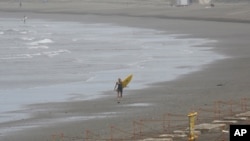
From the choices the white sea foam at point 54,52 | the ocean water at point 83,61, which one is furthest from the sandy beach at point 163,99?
the white sea foam at point 54,52

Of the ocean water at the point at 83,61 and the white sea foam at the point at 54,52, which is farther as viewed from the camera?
the white sea foam at the point at 54,52

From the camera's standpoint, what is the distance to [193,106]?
80.3ft

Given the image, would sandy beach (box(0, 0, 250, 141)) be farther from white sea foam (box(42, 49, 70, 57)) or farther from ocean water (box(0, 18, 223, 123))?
white sea foam (box(42, 49, 70, 57))

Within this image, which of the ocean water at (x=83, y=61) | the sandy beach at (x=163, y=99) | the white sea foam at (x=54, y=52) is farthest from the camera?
the white sea foam at (x=54, y=52)

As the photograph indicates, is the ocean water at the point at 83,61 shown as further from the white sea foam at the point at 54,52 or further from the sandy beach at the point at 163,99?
the sandy beach at the point at 163,99

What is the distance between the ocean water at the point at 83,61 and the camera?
3045 centimetres

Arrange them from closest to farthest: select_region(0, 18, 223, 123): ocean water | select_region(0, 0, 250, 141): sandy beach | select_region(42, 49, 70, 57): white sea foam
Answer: select_region(0, 0, 250, 141): sandy beach < select_region(0, 18, 223, 123): ocean water < select_region(42, 49, 70, 57): white sea foam

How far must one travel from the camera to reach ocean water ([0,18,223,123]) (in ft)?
99.9

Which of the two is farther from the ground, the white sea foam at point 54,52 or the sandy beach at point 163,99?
the sandy beach at point 163,99

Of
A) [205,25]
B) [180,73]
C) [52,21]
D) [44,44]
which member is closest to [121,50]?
[44,44]

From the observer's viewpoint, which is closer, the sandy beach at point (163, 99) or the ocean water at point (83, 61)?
the sandy beach at point (163, 99)

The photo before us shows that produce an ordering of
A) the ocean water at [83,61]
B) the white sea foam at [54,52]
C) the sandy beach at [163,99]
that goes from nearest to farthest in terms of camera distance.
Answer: the sandy beach at [163,99]
the ocean water at [83,61]
the white sea foam at [54,52]

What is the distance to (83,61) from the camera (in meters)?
42.1

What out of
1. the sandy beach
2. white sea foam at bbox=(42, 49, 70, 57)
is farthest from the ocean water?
the sandy beach
